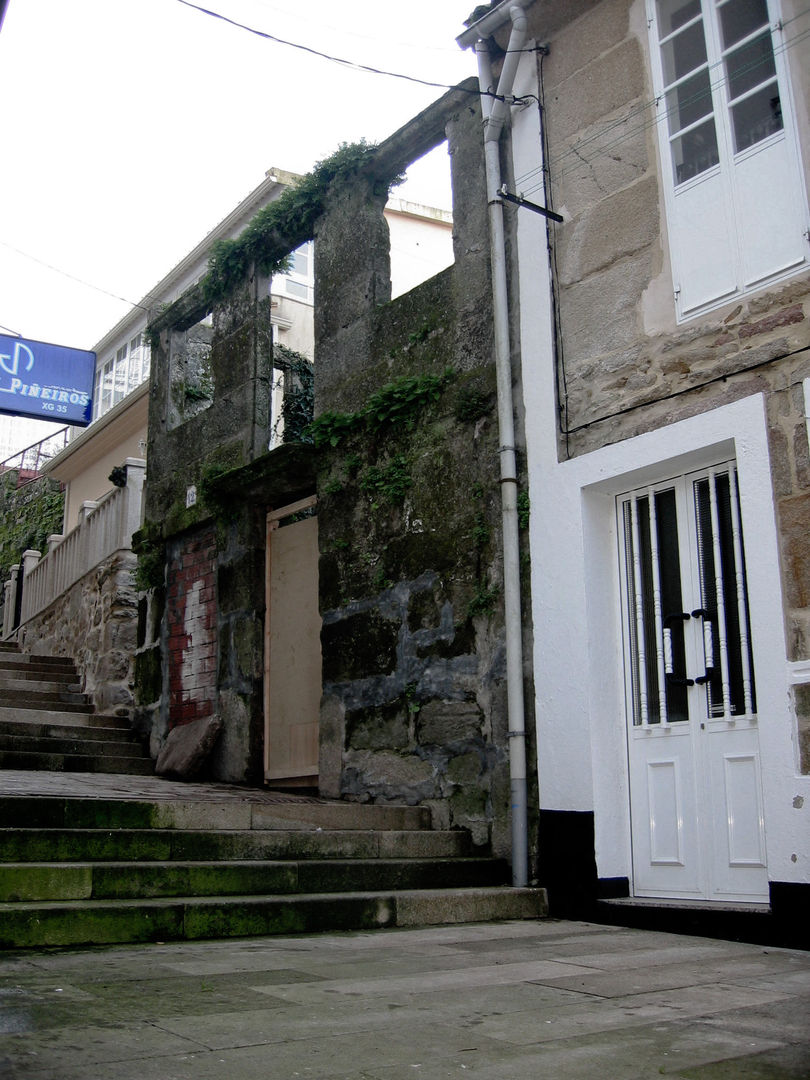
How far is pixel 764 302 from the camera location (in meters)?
4.93

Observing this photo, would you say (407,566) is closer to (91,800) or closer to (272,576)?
(272,576)

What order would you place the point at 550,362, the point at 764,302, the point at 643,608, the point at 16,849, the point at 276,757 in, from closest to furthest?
1. the point at 16,849
2. the point at 764,302
3. the point at 643,608
4. the point at 550,362
5. the point at 276,757

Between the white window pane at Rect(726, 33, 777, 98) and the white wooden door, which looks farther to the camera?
the white window pane at Rect(726, 33, 777, 98)

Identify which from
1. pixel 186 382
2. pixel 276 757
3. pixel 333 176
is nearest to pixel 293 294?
pixel 186 382

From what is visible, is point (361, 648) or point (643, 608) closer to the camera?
point (643, 608)

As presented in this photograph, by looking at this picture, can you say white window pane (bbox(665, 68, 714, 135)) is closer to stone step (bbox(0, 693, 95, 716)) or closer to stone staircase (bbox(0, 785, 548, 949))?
stone staircase (bbox(0, 785, 548, 949))

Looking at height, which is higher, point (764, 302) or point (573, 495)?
point (764, 302)

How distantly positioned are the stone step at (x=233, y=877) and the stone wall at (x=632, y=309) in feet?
6.80

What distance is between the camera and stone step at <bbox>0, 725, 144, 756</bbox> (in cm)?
818

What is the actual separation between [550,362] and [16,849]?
367cm

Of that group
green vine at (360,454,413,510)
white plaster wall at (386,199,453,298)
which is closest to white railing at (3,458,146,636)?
green vine at (360,454,413,510)

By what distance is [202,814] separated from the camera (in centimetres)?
534

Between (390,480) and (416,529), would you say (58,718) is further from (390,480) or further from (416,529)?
(416,529)

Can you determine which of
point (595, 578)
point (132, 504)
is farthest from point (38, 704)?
point (595, 578)
